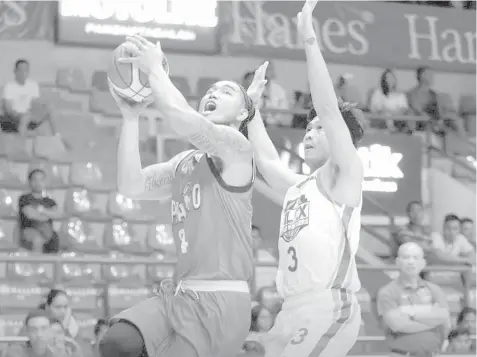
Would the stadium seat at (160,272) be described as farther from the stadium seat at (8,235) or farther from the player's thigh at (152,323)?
the player's thigh at (152,323)

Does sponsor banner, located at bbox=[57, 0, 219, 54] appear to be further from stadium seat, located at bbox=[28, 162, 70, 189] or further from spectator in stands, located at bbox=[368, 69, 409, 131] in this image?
spectator in stands, located at bbox=[368, 69, 409, 131]

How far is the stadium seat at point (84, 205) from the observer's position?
10.0 metres

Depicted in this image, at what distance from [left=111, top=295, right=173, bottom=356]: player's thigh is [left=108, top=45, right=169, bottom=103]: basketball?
0.94 meters

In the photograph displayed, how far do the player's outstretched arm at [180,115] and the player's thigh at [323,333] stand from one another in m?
0.77

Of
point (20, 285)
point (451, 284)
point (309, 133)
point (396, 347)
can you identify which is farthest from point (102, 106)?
point (309, 133)

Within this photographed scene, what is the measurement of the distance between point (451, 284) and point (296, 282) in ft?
20.4

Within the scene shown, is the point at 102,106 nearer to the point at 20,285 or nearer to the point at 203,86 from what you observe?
the point at 203,86

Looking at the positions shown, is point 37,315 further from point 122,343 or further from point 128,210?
point 122,343

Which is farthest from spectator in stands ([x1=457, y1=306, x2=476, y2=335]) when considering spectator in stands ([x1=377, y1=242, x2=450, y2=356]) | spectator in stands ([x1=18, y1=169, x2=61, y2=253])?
spectator in stands ([x1=18, y1=169, x2=61, y2=253])

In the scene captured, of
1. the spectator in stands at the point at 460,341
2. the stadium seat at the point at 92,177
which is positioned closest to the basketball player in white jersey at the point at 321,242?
the spectator in stands at the point at 460,341

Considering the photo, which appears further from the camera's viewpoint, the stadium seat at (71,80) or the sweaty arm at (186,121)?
the stadium seat at (71,80)

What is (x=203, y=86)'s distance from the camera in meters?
11.8

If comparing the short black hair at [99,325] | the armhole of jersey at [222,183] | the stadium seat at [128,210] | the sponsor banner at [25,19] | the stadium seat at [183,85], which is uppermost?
the sponsor banner at [25,19]

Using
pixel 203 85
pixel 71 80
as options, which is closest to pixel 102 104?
pixel 71 80
